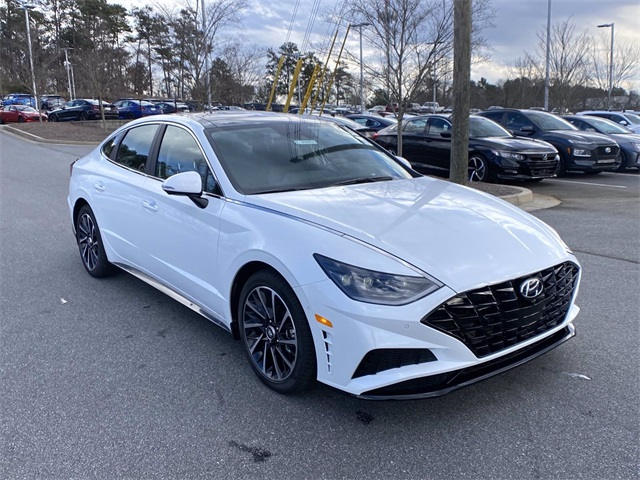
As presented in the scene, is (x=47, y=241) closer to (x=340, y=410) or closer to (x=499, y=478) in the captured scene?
(x=340, y=410)

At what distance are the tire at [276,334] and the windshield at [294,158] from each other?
718 mm

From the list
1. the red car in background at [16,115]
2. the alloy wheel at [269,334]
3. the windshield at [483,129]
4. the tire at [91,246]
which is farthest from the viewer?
the red car in background at [16,115]

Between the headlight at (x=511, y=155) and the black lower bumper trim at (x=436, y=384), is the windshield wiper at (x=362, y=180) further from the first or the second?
the headlight at (x=511, y=155)

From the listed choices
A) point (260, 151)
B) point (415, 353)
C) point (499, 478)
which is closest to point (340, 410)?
point (415, 353)

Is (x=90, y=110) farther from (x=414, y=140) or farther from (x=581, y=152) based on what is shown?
(x=581, y=152)

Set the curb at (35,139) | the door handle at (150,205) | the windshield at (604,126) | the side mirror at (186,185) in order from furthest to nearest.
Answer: the curb at (35,139), the windshield at (604,126), the door handle at (150,205), the side mirror at (186,185)

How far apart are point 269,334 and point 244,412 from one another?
456 millimetres

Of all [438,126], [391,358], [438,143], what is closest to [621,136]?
→ [438,126]

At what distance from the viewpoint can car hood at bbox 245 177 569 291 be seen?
2803mm

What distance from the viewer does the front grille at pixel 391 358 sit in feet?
8.77

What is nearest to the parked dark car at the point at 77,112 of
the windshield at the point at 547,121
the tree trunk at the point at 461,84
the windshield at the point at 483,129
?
the windshield at the point at 547,121

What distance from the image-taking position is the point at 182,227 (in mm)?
3908

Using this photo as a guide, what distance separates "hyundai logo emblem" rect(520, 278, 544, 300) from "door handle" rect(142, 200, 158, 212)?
8.88ft

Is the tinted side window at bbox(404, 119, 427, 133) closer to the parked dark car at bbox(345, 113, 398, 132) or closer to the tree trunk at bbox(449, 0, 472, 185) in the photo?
the tree trunk at bbox(449, 0, 472, 185)
